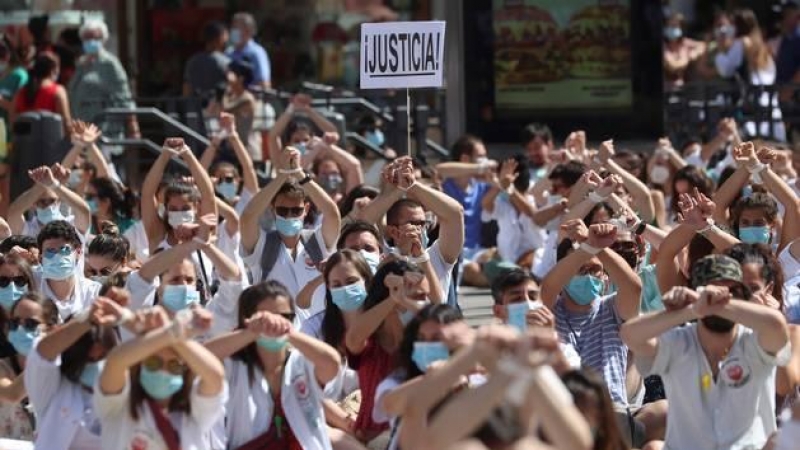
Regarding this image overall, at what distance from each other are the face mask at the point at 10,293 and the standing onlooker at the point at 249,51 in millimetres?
9141

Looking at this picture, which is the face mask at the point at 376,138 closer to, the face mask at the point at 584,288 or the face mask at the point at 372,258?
the face mask at the point at 372,258

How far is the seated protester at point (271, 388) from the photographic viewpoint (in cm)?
873

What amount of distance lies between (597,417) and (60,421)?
2117 millimetres

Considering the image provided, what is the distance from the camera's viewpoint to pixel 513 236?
15.2 m

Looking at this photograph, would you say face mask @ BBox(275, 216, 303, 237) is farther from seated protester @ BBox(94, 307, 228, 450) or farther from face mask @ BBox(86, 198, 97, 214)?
seated protester @ BBox(94, 307, 228, 450)

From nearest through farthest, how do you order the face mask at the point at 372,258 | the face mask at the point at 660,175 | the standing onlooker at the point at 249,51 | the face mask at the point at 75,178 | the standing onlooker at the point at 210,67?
1. the face mask at the point at 372,258
2. the face mask at the point at 75,178
3. the face mask at the point at 660,175
4. the standing onlooker at the point at 210,67
5. the standing onlooker at the point at 249,51

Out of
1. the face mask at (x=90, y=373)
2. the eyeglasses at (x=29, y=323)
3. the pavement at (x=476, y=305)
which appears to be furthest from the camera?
the pavement at (x=476, y=305)

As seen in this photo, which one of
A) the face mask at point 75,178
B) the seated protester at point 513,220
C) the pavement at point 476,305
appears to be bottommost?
the pavement at point 476,305

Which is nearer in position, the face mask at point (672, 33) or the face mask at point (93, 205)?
the face mask at point (93, 205)

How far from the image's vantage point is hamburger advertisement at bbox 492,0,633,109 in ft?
64.1

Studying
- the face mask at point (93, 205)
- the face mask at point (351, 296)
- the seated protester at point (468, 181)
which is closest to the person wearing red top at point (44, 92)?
the seated protester at point (468, 181)

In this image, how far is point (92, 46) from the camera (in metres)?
18.3

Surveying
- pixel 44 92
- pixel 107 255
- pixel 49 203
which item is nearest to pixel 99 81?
pixel 44 92

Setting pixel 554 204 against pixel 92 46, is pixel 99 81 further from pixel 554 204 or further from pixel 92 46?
pixel 554 204
